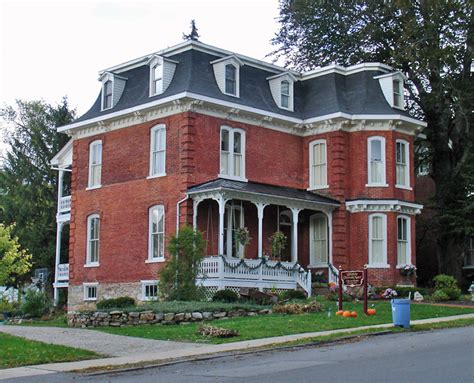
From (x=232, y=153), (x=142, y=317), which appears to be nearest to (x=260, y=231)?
(x=232, y=153)

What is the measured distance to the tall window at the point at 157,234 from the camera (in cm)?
3241

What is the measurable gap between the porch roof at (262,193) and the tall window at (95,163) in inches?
264

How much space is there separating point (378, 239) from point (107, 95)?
14031 mm

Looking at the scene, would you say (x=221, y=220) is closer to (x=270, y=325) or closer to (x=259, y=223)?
(x=259, y=223)

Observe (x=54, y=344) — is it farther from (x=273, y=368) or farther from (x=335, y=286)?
(x=335, y=286)

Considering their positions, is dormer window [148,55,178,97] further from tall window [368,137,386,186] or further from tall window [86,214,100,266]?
tall window [368,137,386,186]

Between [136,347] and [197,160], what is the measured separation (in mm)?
14171

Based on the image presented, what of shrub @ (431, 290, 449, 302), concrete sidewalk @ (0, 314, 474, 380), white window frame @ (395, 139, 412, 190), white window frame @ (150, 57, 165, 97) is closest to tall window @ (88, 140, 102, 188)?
white window frame @ (150, 57, 165, 97)

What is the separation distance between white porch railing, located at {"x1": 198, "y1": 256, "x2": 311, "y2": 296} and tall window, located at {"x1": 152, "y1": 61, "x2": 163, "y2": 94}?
26.1 ft

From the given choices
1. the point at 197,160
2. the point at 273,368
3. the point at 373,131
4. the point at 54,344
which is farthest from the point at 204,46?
the point at 273,368

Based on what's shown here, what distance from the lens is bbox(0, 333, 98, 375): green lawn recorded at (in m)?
16.0

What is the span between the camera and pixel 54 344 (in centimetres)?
1881

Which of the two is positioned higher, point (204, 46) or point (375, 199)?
point (204, 46)

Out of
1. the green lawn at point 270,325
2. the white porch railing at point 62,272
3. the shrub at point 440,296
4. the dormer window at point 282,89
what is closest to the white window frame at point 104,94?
the dormer window at point 282,89
